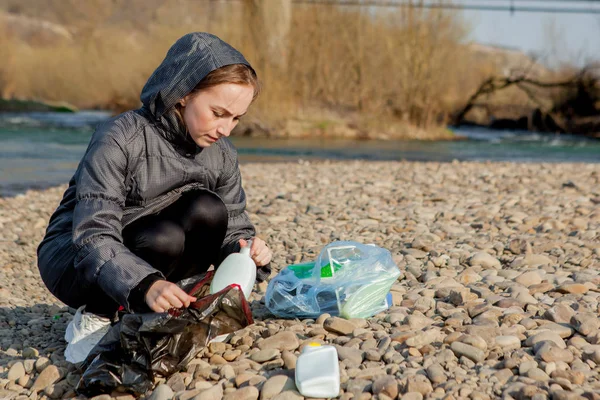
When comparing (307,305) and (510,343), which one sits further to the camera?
(307,305)

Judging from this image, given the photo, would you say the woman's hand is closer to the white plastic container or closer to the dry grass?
the white plastic container

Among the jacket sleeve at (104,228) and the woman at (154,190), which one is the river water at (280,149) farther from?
the jacket sleeve at (104,228)

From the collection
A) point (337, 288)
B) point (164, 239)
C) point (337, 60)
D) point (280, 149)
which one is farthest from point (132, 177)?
point (337, 60)

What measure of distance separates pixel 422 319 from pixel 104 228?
130cm

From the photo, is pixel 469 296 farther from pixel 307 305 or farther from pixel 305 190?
pixel 305 190

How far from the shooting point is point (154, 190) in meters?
2.71

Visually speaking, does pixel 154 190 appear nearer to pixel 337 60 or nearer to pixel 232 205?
pixel 232 205

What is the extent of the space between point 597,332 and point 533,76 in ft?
76.3

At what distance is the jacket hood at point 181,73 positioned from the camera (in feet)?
8.40

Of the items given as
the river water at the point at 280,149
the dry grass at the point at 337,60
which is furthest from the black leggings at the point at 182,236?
the dry grass at the point at 337,60

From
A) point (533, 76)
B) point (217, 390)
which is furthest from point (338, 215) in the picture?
point (533, 76)

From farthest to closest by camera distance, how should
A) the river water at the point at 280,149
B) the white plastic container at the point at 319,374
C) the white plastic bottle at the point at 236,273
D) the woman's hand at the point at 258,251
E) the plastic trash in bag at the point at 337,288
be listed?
the river water at the point at 280,149 < the plastic trash in bag at the point at 337,288 < the woman's hand at the point at 258,251 < the white plastic bottle at the point at 236,273 < the white plastic container at the point at 319,374

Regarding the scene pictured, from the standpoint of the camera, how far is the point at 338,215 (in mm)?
5617

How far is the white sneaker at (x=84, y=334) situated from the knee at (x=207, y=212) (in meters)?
0.52
